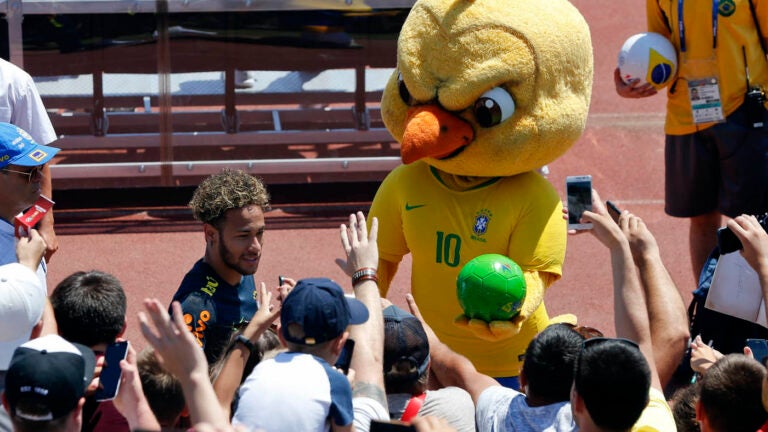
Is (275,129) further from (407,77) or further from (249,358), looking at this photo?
(249,358)

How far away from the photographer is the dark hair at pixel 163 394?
3826 millimetres

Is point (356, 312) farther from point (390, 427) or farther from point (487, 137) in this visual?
point (487, 137)

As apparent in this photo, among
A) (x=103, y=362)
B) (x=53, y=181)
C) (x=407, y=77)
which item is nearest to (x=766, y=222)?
(x=407, y=77)

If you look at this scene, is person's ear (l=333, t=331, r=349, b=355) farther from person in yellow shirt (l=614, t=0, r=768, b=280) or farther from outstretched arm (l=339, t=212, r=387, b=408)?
person in yellow shirt (l=614, t=0, r=768, b=280)

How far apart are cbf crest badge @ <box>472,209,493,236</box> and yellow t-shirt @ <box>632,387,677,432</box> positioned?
1.49 m

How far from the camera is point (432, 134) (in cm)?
504

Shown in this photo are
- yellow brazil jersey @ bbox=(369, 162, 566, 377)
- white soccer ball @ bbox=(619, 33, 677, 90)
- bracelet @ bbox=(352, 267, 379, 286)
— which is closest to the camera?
bracelet @ bbox=(352, 267, 379, 286)

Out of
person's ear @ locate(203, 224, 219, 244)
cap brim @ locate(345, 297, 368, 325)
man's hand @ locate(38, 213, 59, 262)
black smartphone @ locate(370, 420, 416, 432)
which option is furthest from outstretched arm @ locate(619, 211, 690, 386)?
man's hand @ locate(38, 213, 59, 262)

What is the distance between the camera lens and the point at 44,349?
132 inches

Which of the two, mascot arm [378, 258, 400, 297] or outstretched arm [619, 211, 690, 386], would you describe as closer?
outstretched arm [619, 211, 690, 386]

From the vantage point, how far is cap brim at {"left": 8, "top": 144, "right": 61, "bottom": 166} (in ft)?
15.9

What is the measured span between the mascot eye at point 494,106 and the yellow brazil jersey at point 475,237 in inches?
12.5

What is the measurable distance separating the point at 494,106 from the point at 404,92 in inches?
19.4

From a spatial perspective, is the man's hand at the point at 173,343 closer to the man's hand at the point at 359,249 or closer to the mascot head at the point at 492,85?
the man's hand at the point at 359,249
